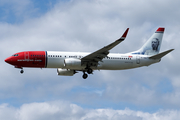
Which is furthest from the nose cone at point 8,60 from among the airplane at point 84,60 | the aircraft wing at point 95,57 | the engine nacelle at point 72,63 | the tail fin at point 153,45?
the tail fin at point 153,45

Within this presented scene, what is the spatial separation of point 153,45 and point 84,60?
623 inches

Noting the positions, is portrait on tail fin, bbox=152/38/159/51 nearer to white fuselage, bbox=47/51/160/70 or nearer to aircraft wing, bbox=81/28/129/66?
white fuselage, bbox=47/51/160/70

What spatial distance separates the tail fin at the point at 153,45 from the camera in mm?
69562

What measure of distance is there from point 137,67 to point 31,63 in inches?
764

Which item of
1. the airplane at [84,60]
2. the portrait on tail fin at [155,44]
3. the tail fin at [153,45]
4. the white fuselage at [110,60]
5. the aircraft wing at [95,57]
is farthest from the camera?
the portrait on tail fin at [155,44]

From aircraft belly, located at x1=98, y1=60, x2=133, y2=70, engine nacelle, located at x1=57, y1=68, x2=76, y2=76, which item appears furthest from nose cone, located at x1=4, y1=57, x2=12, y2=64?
aircraft belly, located at x1=98, y1=60, x2=133, y2=70

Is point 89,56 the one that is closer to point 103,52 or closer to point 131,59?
point 103,52

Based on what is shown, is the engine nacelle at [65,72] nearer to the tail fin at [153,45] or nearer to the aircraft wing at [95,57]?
the aircraft wing at [95,57]

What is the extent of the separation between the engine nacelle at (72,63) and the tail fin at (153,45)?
12.5m

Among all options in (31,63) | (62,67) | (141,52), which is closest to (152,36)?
(141,52)

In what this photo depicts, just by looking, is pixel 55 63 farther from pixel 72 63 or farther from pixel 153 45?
pixel 153 45

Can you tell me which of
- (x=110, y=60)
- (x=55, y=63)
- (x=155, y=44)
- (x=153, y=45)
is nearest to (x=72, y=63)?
(x=55, y=63)

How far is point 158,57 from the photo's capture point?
218ft

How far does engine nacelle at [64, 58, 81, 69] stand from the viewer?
6138 cm
